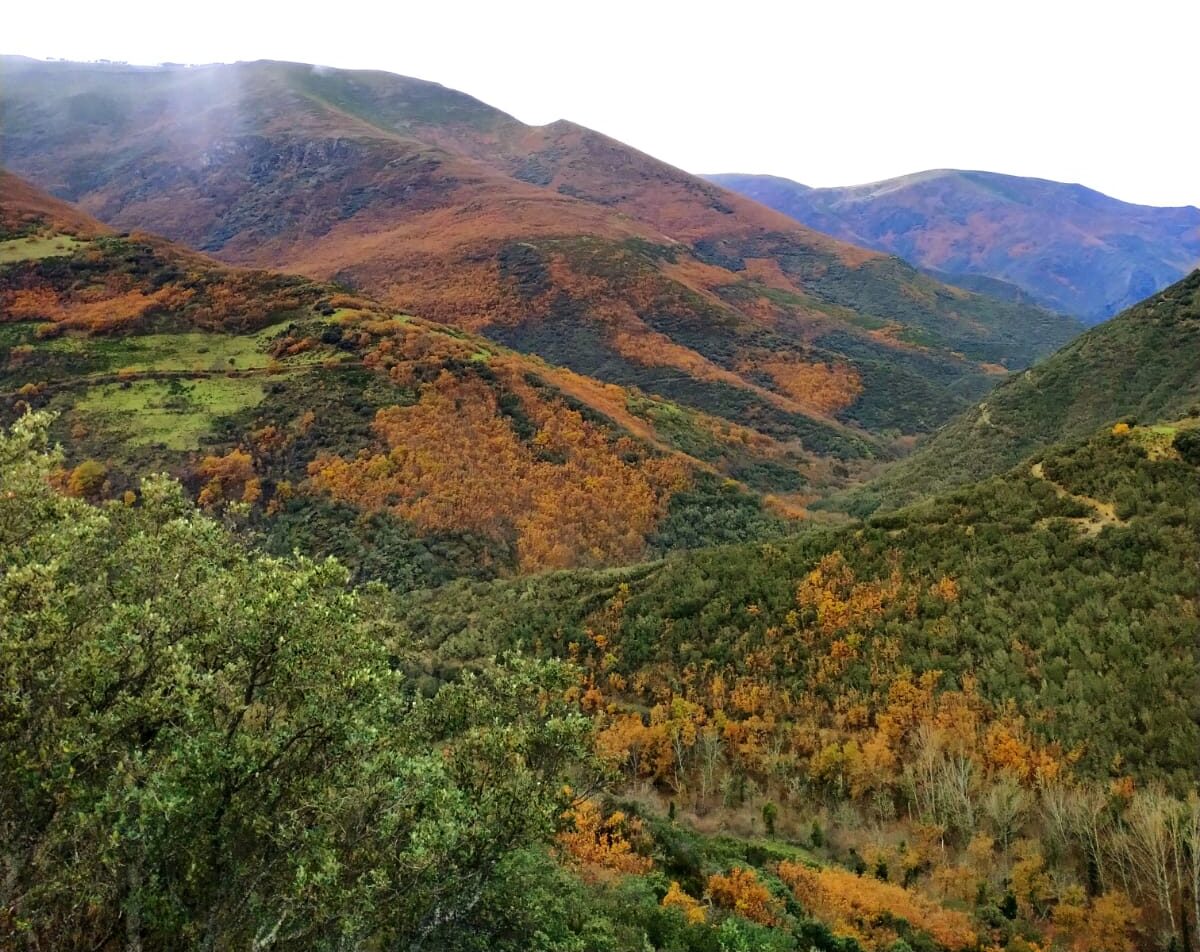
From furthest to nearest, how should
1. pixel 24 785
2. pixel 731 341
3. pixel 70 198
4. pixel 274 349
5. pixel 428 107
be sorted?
1. pixel 428 107
2. pixel 70 198
3. pixel 731 341
4. pixel 274 349
5. pixel 24 785

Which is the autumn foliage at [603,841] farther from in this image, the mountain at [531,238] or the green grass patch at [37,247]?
the green grass patch at [37,247]

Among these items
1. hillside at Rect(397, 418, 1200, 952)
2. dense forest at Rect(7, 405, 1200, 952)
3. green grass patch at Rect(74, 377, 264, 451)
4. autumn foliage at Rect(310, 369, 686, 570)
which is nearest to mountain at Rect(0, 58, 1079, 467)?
autumn foliage at Rect(310, 369, 686, 570)

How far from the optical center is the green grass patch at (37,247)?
6625cm

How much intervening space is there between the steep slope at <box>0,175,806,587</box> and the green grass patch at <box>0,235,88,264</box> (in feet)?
0.93

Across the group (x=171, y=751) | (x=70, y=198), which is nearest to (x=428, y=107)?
(x=70, y=198)

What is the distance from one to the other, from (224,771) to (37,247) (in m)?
83.0

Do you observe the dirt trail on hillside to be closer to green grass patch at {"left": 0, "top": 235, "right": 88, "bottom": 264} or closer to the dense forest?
the dense forest

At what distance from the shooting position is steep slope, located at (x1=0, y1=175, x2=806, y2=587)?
1780 inches

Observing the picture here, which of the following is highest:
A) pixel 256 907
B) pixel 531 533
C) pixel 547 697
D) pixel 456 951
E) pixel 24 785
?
pixel 24 785

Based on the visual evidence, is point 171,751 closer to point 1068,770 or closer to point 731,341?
point 1068,770

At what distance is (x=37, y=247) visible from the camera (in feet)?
224

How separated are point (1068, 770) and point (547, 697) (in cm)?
1743

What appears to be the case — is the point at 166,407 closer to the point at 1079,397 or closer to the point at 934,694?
the point at 934,694

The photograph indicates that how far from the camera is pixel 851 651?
2747cm
